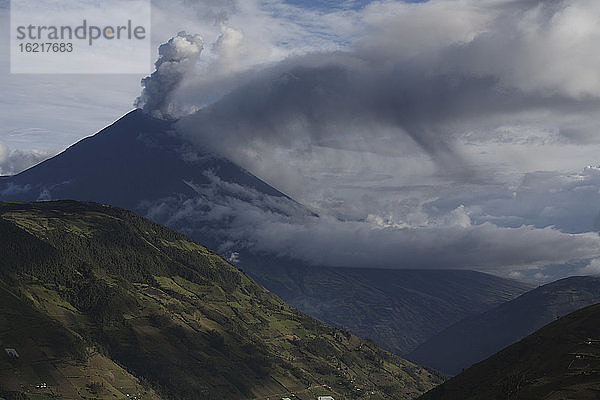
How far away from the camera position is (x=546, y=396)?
189500mm

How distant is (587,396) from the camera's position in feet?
593

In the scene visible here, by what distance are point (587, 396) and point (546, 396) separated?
13.2 meters
